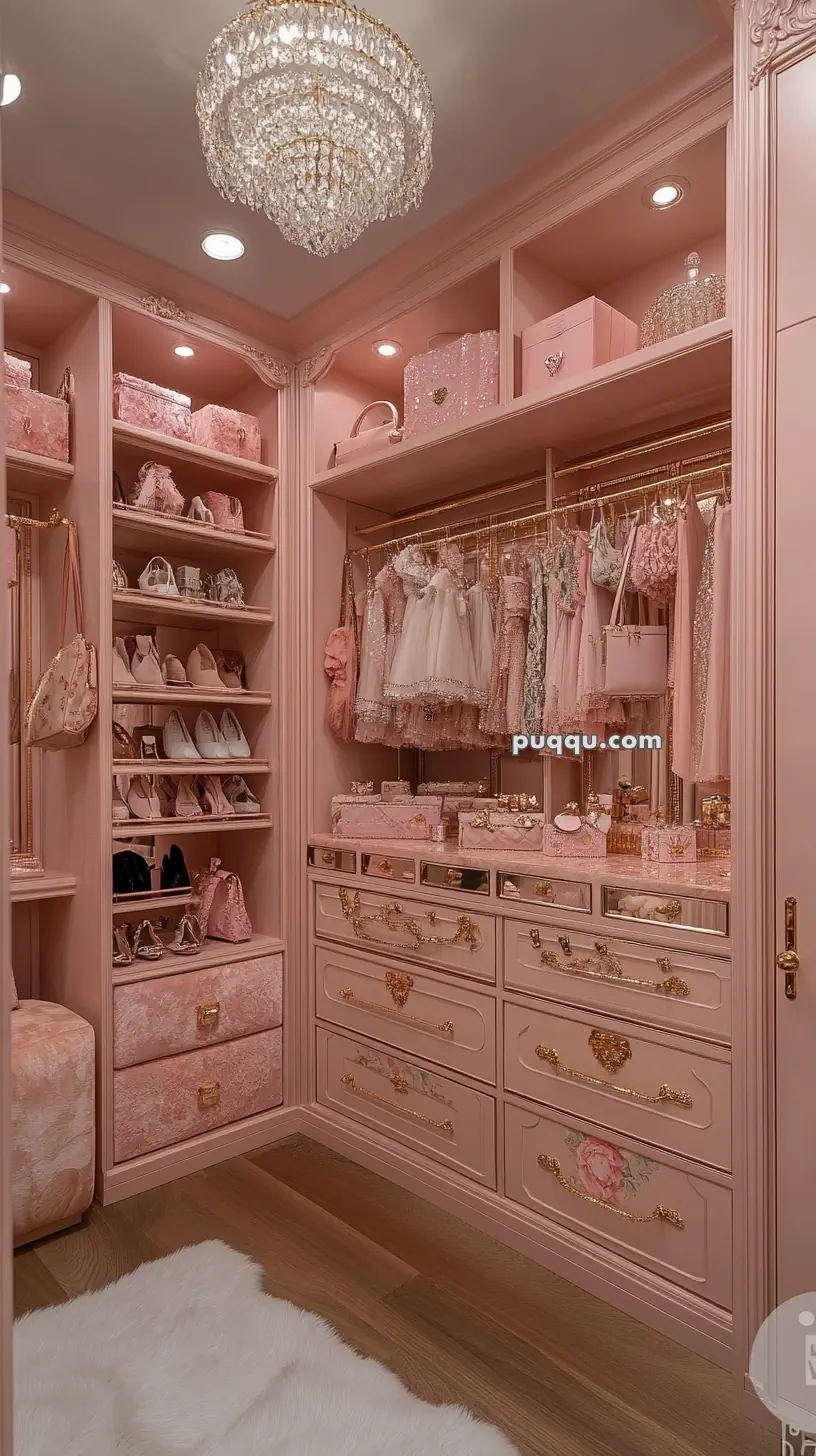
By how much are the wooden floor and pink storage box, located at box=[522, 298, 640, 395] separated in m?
2.41

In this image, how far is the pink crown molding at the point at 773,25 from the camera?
172cm

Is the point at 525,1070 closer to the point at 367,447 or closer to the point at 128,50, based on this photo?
the point at 367,447

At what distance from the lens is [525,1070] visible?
7.94 feet

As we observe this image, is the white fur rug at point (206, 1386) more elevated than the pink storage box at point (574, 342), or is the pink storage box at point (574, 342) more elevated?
the pink storage box at point (574, 342)

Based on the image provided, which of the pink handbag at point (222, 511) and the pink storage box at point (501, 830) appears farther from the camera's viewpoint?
the pink handbag at point (222, 511)

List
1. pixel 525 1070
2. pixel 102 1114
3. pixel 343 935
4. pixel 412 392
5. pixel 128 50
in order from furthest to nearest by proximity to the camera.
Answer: pixel 343 935
pixel 412 392
pixel 102 1114
pixel 525 1070
pixel 128 50

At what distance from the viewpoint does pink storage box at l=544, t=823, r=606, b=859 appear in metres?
2.51

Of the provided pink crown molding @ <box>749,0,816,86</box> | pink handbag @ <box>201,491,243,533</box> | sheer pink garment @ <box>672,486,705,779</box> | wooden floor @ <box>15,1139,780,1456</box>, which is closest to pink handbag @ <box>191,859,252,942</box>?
wooden floor @ <box>15,1139,780,1456</box>

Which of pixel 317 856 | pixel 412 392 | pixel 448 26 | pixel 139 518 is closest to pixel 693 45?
pixel 448 26

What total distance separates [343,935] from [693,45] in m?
2.65

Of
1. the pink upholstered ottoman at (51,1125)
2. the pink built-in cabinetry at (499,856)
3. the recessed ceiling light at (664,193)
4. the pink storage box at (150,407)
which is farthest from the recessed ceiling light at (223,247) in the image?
the pink upholstered ottoman at (51,1125)

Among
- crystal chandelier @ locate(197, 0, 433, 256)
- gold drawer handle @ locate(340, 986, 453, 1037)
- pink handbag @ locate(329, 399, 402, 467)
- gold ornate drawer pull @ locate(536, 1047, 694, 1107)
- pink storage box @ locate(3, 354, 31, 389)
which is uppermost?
crystal chandelier @ locate(197, 0, 433, 256)

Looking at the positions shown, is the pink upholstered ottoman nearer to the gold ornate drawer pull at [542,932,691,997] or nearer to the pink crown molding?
the gold ornate drawer pull at [542,932,691,997]

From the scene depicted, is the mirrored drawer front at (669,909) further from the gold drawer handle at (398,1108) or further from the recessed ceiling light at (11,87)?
the recessed ceiling light at (11,87)
